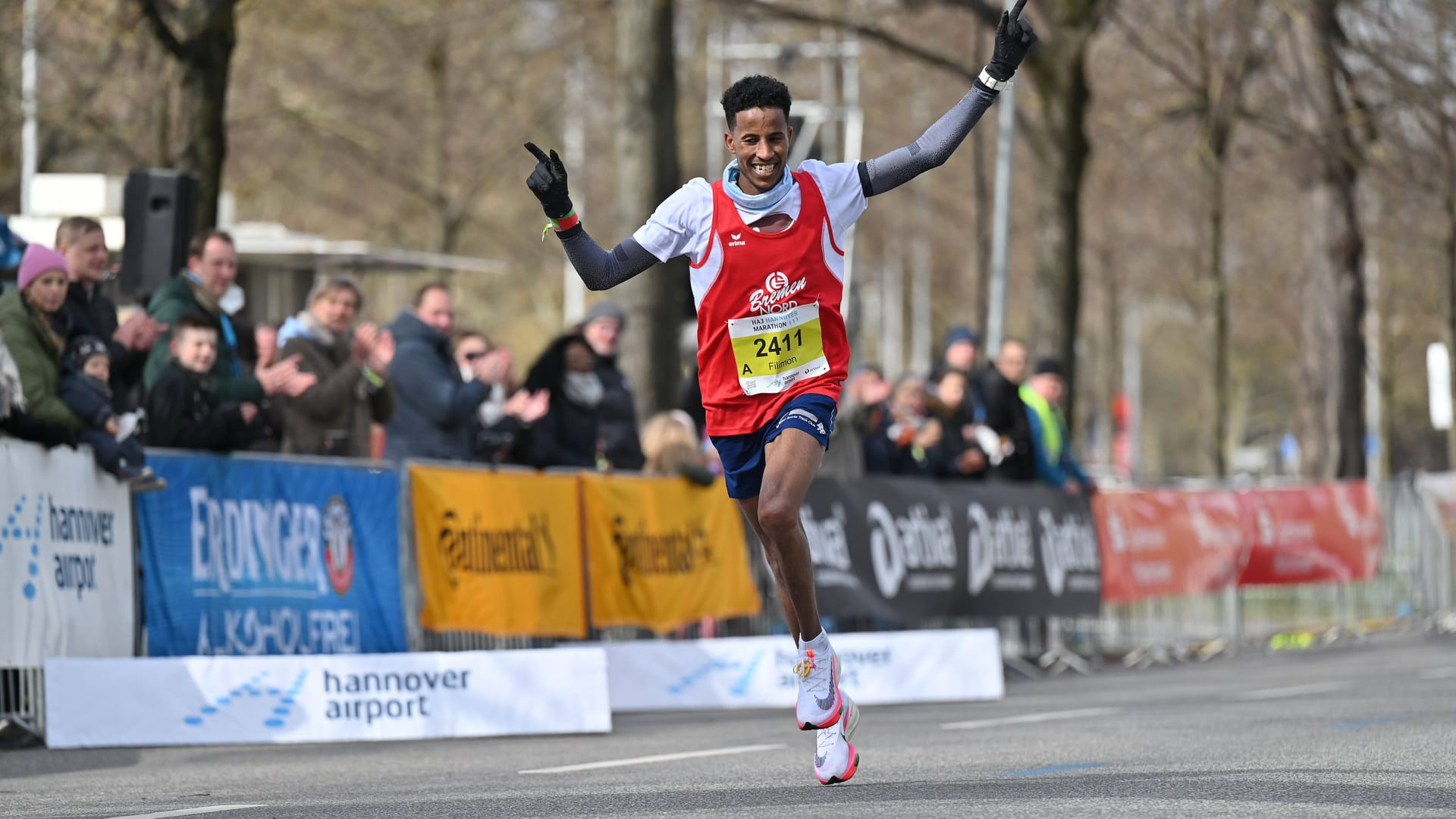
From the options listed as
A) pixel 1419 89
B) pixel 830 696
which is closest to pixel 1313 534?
pixel 1419 89

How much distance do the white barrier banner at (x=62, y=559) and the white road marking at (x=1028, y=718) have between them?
13.0 feet

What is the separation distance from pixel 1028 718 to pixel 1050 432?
6.63 m

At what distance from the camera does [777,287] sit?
788 centimetres

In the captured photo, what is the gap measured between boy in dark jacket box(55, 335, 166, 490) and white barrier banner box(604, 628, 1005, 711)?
9.97 feet

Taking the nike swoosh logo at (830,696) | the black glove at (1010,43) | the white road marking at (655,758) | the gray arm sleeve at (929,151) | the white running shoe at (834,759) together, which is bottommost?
the white road marking at (655,758)

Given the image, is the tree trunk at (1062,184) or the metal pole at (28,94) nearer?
the metal pole at (28,94)

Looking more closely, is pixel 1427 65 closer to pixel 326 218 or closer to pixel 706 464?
pixel 706 464

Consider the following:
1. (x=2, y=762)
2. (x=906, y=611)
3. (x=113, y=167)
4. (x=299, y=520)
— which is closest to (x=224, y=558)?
(x=299, y=520)

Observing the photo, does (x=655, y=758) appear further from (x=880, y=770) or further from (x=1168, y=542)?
(x=1168, y=542)

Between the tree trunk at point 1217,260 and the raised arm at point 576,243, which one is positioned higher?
the tree trunk at point 1217,260

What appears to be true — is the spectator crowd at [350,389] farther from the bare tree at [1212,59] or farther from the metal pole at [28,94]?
the bare tree at [1212,59]

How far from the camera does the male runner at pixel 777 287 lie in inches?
307

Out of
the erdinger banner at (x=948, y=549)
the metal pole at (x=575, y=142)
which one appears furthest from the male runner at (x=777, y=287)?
the metal pole at (x=575, y=142)

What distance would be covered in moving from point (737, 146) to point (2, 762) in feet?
13.5
